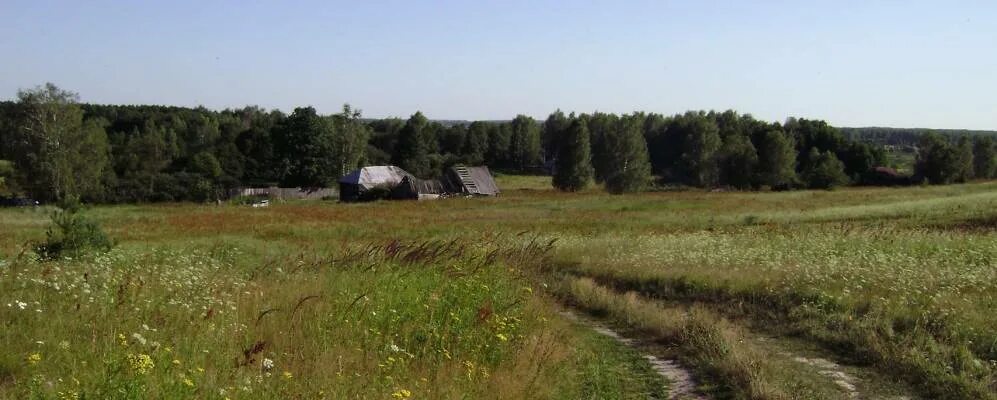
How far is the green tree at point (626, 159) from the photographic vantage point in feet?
247

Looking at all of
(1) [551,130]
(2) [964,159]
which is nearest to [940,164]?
(2) [964,159]

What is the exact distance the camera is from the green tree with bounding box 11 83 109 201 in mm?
52469

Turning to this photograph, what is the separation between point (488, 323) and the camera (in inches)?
304

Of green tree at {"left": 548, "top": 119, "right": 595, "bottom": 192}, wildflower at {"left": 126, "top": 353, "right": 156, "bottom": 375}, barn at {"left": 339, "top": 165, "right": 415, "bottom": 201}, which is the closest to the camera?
wildflower at {"left": 126, "top": 353, "right": 156, "bottom": 375}

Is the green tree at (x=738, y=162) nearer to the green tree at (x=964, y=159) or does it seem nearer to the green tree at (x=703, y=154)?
the green tree at (x=703, y=154)

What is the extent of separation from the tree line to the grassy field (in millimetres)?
49138

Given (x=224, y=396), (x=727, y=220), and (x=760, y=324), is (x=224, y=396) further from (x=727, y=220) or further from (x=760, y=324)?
(x=727, y=220)

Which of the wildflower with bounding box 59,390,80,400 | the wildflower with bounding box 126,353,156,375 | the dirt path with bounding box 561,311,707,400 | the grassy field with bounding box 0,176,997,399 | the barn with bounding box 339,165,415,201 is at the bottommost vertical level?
the barn with bounding box 339,165,415,201

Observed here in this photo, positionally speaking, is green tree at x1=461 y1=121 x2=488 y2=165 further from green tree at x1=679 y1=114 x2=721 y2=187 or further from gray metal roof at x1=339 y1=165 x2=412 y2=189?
gray metal roof at x1=339 y1=165 x2=412 y2=189

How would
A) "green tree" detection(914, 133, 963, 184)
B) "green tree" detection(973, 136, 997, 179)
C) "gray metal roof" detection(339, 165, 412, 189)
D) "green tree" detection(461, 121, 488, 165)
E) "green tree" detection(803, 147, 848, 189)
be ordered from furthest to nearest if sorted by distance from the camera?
"green tree" detection(461, 121, 488, 165) < "green tree" detection(973, 136, 997, 179) < "green tree" detection(914, 133, 963, 184) < "green tree" detection(803, 147, 848, 189) < "gray metal roof" detection(339, 165, 412, 189)

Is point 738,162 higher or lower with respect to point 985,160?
lower

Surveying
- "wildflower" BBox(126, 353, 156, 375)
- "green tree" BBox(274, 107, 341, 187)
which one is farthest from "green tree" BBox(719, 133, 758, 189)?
"wildflower" BBox(126, 353, 156, 375)

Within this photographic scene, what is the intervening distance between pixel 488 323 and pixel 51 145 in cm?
5627

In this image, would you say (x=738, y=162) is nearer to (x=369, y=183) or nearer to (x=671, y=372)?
(x=369, y=183)
